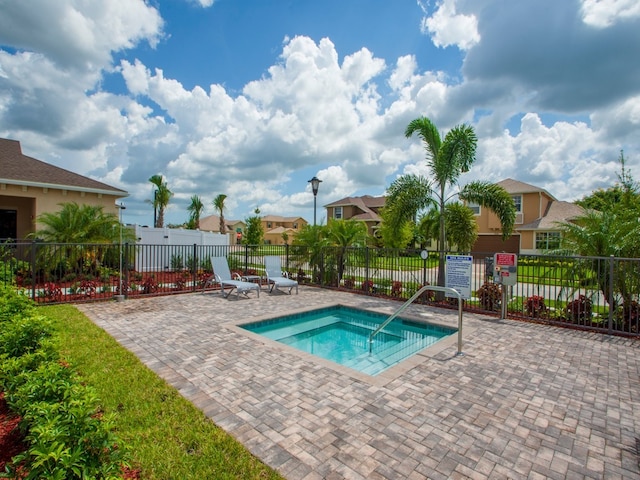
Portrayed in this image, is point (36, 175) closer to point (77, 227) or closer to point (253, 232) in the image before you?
point (77, 227)

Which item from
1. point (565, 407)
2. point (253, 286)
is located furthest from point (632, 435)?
point (253, 286)

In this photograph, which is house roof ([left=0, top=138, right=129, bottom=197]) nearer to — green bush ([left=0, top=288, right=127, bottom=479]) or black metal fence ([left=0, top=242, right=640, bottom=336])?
black metal fence ([left=0, top=242, right=640, bottom=336])

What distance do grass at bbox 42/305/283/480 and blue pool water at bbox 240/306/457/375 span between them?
2.80 meters

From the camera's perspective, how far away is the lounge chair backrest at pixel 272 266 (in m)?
11.8

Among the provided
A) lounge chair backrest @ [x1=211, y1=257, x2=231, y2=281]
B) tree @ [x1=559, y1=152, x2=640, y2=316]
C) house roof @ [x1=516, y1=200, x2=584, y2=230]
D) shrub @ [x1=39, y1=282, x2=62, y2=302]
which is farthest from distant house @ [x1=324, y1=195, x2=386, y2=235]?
shrub @ [x1=39, y1=282, x2=62, y2=302]

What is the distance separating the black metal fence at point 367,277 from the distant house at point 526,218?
18638 mm

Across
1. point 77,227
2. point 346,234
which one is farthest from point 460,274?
point 77,227

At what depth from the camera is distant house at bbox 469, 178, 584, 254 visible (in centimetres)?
2752

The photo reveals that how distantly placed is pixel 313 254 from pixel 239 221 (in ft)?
241

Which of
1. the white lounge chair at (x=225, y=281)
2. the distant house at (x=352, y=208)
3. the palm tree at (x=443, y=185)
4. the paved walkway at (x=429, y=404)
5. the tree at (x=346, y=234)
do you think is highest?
the distant house at (x=352, y=208)

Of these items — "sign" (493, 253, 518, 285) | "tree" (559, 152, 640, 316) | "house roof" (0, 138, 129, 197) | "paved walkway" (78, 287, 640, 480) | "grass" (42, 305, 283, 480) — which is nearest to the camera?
"grass" (42, 305, 283, 480)

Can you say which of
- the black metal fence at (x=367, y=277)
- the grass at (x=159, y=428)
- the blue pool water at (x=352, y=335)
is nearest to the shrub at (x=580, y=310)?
the black metal fence at (x=367, y=277)

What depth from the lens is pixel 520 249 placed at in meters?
28.4

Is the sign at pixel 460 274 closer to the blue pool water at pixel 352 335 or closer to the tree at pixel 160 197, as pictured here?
the blue pool water at pixel 352 335
